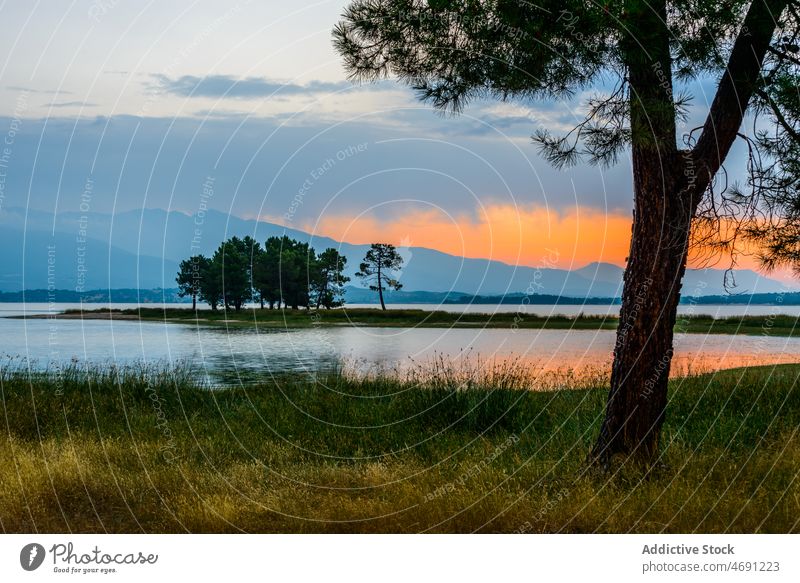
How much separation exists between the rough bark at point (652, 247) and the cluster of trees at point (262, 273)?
16633 millimetres

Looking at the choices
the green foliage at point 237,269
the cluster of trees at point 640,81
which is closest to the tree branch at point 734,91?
the cluster of trees at point 640,81

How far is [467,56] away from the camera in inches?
328

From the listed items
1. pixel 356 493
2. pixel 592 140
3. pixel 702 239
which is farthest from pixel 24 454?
pixel 702 239

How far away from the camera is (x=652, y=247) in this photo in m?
7.14

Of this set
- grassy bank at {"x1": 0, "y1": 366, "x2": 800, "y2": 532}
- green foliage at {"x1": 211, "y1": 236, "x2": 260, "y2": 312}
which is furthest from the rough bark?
green foliage at {"x1": 211, "y1": 236, "x2": 260, "y2": 312}

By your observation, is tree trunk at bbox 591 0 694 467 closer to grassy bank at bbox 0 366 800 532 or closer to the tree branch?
the tree branch

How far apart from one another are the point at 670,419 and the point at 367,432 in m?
4.34

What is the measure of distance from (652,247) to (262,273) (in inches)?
1287

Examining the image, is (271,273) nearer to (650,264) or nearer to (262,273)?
(262,273)

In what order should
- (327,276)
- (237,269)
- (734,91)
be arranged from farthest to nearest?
(237,269), (327,276), (734,91)

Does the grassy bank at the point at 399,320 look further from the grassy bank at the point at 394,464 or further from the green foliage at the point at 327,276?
the grassy bank at the point at 394,464

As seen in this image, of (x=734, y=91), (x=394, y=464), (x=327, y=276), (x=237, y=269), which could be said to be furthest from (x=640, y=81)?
(x=237, y=269)

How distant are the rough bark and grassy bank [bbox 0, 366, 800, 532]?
534mm

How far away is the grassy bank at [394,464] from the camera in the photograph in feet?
21.9
